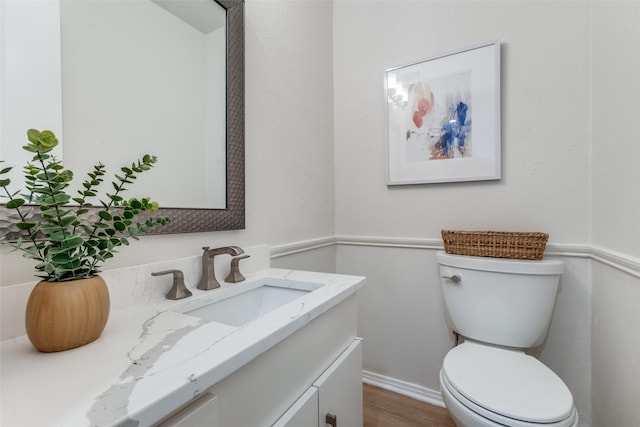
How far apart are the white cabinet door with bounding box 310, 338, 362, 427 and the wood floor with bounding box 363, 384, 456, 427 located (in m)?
0.47

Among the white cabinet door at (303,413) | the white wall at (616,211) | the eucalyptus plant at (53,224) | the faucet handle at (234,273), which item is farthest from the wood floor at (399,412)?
the eucalyptus plant at (53,224)

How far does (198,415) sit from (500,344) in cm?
122

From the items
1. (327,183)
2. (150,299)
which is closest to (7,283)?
(150,299)

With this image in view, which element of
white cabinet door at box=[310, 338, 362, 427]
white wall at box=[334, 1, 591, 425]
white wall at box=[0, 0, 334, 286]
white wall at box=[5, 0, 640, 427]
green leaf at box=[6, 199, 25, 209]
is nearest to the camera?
green leaf at box=[6, 199, 25, 209]

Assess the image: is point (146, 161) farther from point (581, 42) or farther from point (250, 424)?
point (581, 42)

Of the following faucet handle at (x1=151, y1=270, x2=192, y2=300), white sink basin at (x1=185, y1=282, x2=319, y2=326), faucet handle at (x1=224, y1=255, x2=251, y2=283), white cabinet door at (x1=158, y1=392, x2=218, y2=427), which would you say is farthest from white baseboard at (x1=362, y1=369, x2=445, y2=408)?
white cabinet door at (x1=158, y1=392, x2=218, y2=427)

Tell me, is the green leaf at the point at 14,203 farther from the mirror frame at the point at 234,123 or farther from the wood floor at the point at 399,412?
the wood floor at the point at 399,412

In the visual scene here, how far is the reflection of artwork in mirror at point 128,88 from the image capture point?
619 mm

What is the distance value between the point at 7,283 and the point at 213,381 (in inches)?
19.8

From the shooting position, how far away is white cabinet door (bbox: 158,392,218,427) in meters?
0.38

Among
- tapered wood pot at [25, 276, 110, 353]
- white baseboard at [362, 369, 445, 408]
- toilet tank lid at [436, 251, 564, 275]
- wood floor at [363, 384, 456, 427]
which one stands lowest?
wood floor at [363, 384, 456, 427]

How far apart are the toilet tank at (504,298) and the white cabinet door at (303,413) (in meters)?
0.84

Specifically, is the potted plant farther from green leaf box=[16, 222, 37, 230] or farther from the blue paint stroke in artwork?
the blue paint stroke in artwork

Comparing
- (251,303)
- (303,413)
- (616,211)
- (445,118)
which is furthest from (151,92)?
(616,211)
